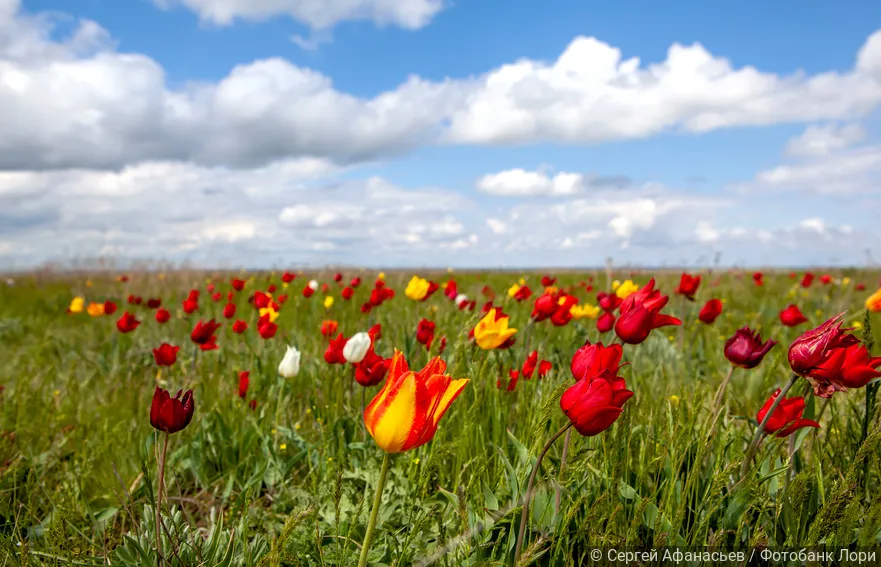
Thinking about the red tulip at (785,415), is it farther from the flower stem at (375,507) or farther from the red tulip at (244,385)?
the red tulip at (244,385)

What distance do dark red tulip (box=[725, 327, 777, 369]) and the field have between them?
→ 0.40 ft

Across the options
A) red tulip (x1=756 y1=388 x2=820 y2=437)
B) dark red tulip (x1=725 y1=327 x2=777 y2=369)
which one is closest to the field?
red tulip (x1=756 y1=388 x2=820 y2=437)

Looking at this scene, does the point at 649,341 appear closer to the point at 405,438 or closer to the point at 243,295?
the point at 405,438

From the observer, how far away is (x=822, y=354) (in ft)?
4.89

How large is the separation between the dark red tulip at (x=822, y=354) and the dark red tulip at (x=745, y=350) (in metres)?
0.17

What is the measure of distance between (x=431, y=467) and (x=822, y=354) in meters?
1.05

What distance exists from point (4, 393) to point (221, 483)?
1.86 meters

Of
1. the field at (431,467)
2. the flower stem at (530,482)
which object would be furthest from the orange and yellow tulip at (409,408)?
the flower stem at (530,482)

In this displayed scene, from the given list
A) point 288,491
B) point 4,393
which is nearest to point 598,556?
point 288,491

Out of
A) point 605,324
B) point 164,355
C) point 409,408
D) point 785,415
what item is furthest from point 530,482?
point 164,355

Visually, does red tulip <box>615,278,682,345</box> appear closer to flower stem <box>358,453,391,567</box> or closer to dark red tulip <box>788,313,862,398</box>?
dark red tulip <box>788,313,862,398</box>

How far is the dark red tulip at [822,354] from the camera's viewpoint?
149cm

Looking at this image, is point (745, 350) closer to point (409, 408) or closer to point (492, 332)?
point (492, 332)

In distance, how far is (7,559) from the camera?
162cm
